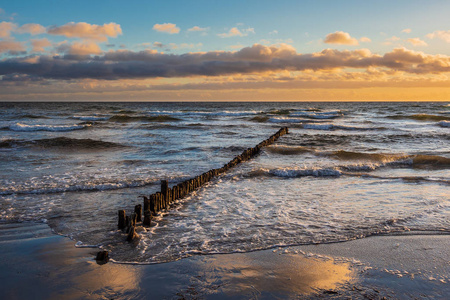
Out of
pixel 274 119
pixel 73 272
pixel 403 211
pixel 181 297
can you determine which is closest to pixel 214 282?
pixel 181 297

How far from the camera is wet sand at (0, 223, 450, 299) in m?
Answer: 4.31

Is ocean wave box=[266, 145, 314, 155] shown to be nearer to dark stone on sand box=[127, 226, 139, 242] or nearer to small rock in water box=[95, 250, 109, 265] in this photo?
dark stone on sand box=[127, 226, 139, 242]

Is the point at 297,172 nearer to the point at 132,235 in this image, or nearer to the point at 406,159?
the point at 406,159

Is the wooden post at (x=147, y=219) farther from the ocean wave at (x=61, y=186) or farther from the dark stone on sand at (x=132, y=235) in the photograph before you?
the ocean wave at (x=61, y=186)

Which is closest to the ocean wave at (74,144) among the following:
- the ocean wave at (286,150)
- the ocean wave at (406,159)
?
the ocean wave at (286,150)

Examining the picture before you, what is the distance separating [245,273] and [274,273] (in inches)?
15.7

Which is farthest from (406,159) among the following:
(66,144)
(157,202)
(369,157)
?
(66,144)

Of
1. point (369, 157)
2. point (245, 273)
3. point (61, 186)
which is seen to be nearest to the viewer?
point (245, 273)

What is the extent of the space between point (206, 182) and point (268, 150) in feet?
25.7

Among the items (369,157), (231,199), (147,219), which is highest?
(369,157)

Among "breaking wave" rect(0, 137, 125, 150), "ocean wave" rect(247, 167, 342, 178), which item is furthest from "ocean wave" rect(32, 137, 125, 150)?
"ocean wave" rect(247, 167, 342, 178)

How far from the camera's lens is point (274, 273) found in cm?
486

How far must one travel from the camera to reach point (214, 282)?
4598 mm

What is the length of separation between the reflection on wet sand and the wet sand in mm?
12
